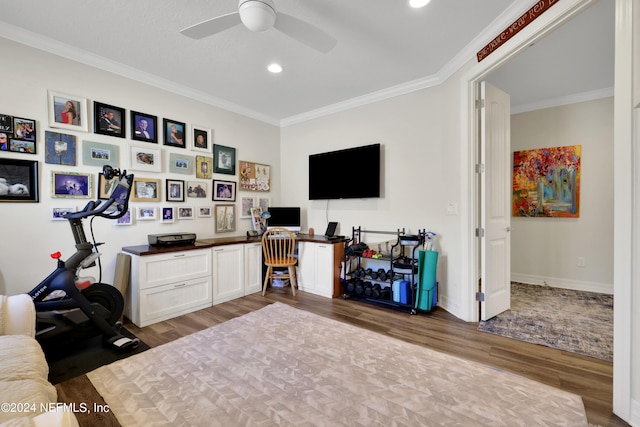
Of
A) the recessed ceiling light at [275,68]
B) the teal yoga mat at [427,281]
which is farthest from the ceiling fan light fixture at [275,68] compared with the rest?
the teal yoga mat at [427,281]

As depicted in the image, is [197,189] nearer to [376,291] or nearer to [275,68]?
[275,68]

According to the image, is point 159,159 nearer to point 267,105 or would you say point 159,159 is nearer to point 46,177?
point 46,177

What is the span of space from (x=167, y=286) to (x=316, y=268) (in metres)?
1.79

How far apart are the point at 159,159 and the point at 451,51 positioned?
11.1ft

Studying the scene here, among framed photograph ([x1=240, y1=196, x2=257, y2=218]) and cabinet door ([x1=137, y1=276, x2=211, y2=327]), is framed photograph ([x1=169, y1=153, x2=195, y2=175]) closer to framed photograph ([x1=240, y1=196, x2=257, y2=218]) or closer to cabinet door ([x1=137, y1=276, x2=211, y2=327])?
framed photograph ([x1=240, y1=196, x2=257, y2=218])

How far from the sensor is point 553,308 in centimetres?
297

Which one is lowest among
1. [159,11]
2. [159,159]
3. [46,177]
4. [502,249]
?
[502,249]

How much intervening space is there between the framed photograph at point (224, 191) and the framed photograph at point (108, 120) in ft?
3.94

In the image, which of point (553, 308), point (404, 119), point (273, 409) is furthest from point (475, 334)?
point (404, 119)

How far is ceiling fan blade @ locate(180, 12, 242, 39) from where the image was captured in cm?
171

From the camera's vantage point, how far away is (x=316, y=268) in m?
3.65

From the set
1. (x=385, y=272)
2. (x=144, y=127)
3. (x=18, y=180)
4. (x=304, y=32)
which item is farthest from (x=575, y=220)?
(x=18, y=180)

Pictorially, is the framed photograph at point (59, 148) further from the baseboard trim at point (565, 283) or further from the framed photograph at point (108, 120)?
the baseboard trim at point (565, 283)

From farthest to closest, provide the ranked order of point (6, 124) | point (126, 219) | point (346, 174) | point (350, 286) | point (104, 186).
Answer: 1. point (346, 174)
2. point (350, 286)
3. point (126, 219)
4. point (104, 186)
5. point (6, 124)
